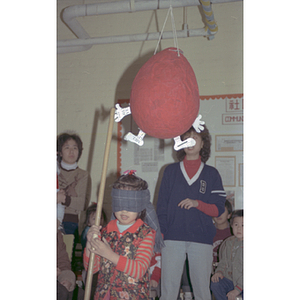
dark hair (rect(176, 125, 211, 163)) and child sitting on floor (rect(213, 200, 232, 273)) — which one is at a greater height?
dark hair (rect(176, 125, 211, 163))

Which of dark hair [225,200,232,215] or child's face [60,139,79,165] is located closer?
dark hair [225,200,232,215]

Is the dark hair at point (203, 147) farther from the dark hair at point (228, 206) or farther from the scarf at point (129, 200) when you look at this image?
the scarf at point (129, 200)

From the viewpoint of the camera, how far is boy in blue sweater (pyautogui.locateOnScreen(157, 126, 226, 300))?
4.24 ft

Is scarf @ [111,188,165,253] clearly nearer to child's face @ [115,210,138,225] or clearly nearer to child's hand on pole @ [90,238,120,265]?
child's face @ [115,210,138,225]

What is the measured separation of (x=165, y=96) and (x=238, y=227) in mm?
867

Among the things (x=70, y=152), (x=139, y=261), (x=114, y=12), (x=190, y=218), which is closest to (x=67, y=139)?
(x=70, y=152)

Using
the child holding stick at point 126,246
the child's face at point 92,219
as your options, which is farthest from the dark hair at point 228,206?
the child's face at point 92,219

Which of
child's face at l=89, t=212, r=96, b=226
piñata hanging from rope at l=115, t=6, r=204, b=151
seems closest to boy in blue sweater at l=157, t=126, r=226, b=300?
child's face at l=89, t=212, r=96, b=226

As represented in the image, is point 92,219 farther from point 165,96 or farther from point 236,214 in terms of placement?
point 165,96

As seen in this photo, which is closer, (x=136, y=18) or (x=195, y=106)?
(x=195, y=106)
